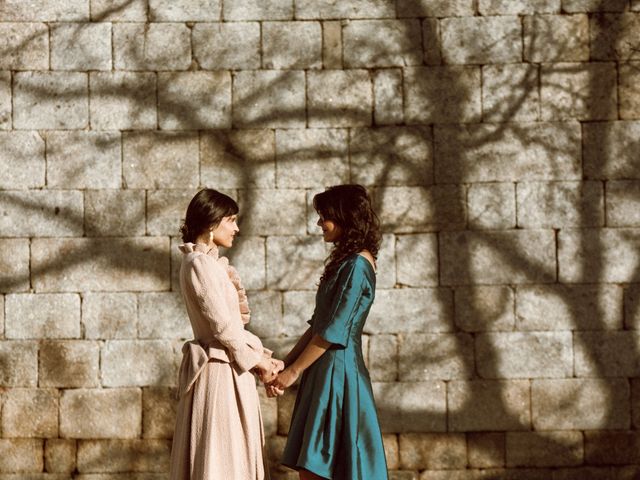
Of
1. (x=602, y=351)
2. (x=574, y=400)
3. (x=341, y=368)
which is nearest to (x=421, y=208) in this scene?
(x=602, y=351)

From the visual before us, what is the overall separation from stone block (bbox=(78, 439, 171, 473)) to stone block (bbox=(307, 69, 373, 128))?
2637mm

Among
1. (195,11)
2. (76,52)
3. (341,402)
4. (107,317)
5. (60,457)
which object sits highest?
(195,11)

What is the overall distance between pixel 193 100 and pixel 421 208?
185 cm

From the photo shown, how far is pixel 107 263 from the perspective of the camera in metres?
6.47

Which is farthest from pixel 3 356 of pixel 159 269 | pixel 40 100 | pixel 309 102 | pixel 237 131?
pixel 309 102

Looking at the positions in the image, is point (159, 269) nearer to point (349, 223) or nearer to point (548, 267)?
point (349, 223)

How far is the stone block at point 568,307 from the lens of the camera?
647 centimetres

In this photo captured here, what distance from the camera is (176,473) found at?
4.68 metres

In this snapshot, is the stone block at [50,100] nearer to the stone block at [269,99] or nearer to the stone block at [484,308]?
the stone block at [269,99]

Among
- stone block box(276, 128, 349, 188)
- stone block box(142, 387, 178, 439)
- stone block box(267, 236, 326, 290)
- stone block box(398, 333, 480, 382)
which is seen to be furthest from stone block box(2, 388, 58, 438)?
stone block box(398, 333, 480, 382)

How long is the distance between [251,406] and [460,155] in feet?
8.92

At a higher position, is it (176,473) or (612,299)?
(612,299)

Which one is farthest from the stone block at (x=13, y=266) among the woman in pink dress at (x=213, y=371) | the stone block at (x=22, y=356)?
the woman in pink dress at (x=213, y=371)

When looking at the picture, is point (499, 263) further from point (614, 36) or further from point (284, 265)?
point (614, 36)
